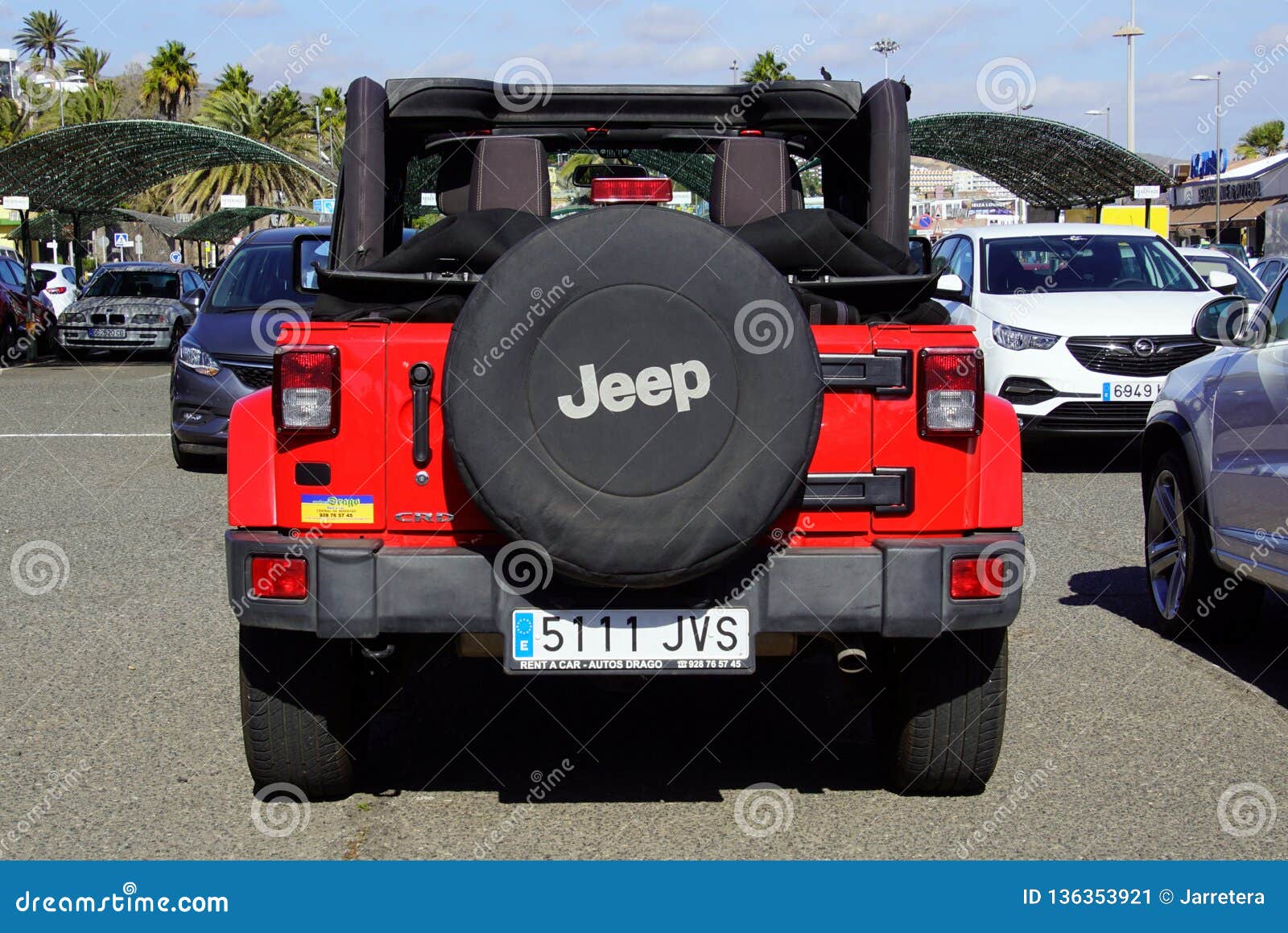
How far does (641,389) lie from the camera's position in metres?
3.48

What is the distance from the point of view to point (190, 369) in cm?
1214

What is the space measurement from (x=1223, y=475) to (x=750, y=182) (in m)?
2.34

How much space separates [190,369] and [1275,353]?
8.67m

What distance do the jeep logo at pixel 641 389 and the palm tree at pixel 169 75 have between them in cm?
7705

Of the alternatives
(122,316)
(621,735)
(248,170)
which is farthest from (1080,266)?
(248,170)

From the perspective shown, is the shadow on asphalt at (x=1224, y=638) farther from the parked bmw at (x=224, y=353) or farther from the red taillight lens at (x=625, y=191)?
the parked bmw at (x=224, y=353)

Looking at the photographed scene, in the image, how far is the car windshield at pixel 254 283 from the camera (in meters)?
13.0

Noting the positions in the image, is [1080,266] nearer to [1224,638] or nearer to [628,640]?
[1224,638]

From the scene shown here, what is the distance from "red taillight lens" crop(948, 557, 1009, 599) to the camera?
12.7 feet

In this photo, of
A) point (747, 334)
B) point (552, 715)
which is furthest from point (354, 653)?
point (747, 334)

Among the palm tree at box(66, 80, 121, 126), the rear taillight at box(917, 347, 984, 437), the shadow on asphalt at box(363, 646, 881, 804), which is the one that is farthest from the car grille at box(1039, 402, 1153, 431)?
the palm tree at box(66, 80, 121, 126)

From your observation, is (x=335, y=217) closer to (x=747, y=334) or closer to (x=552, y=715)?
(x=552, y=715)

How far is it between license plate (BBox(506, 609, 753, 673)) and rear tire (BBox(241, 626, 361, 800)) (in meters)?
0.64

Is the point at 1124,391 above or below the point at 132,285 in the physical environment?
below
